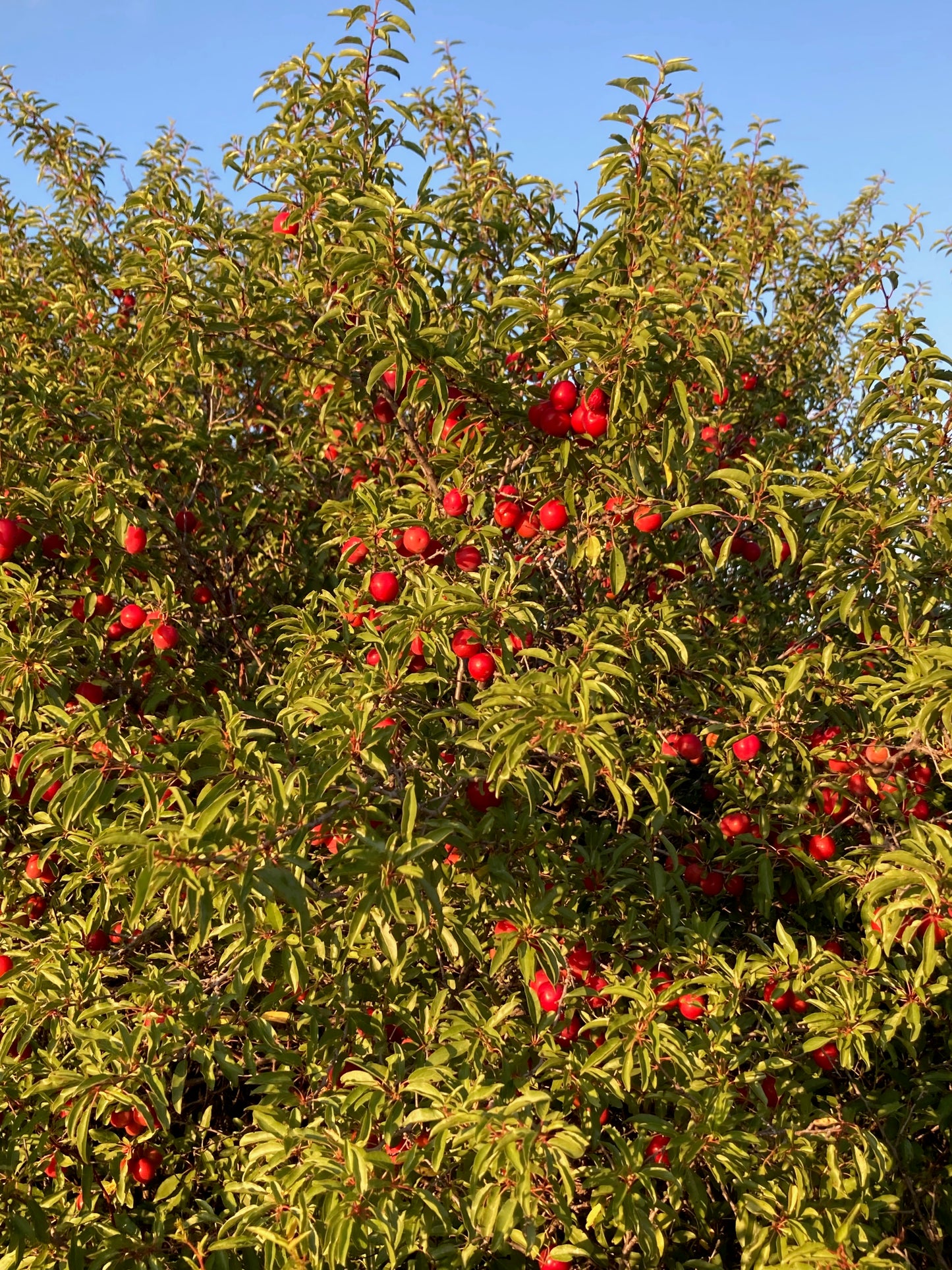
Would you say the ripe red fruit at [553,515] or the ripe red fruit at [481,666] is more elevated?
the ripe red fruit at [553,515]

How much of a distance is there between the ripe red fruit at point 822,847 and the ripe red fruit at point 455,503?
1719 mm

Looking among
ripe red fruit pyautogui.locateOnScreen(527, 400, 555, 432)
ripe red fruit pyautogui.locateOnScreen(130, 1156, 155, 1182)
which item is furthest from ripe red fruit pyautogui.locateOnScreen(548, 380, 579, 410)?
ripe red fruit pyautogui.locateOnScreen(130, 1156, 155, 1182)

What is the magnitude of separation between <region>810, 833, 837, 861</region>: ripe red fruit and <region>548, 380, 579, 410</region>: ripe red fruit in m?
1.75

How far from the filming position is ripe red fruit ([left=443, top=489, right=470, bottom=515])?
3.13 m

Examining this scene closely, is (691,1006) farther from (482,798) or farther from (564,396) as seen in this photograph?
(564,396)

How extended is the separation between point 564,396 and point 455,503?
50 centimetres

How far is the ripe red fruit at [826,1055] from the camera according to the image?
3078 mm

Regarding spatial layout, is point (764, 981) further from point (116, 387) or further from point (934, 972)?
point (116, 387)

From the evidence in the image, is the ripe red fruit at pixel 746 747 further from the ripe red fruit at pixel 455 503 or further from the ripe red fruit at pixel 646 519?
the ripe red fruit at pixel 455 503

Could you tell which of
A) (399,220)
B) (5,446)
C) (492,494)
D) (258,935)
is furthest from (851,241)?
(258,935)

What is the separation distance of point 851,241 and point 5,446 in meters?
5.16

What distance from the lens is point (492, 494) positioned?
11.2ft

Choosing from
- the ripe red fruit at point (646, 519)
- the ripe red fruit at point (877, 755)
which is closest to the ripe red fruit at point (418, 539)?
the ripe red fruit at point (646, 519)

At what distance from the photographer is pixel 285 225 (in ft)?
11.1
